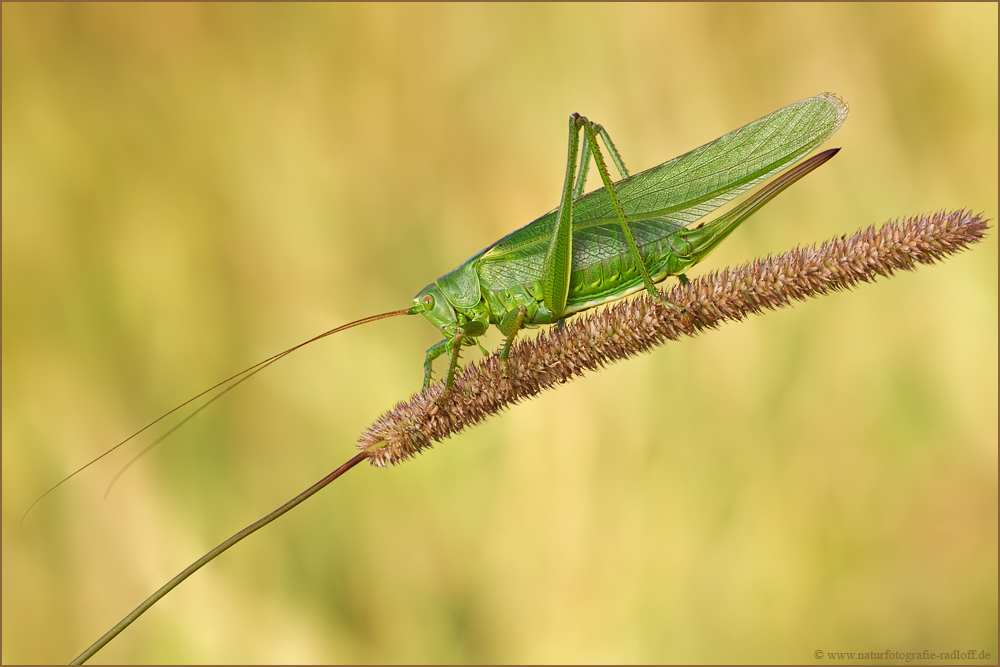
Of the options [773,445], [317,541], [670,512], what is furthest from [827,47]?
[317,541]

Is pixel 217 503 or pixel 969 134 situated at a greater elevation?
pixel 969 134

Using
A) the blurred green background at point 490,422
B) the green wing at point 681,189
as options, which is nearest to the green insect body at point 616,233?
the green wing at point 681,189

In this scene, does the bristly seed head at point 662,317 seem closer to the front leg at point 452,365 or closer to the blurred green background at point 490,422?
the front leg at point 452,365

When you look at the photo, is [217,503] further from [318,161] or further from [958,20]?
[958,20]

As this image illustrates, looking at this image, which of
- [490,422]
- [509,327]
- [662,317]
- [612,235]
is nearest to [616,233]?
[612,235]

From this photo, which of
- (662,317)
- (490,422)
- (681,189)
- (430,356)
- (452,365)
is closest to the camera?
(662,317)

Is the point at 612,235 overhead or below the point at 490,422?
overhead

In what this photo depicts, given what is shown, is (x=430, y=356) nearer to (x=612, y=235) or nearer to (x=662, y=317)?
(x=612, y=235)
